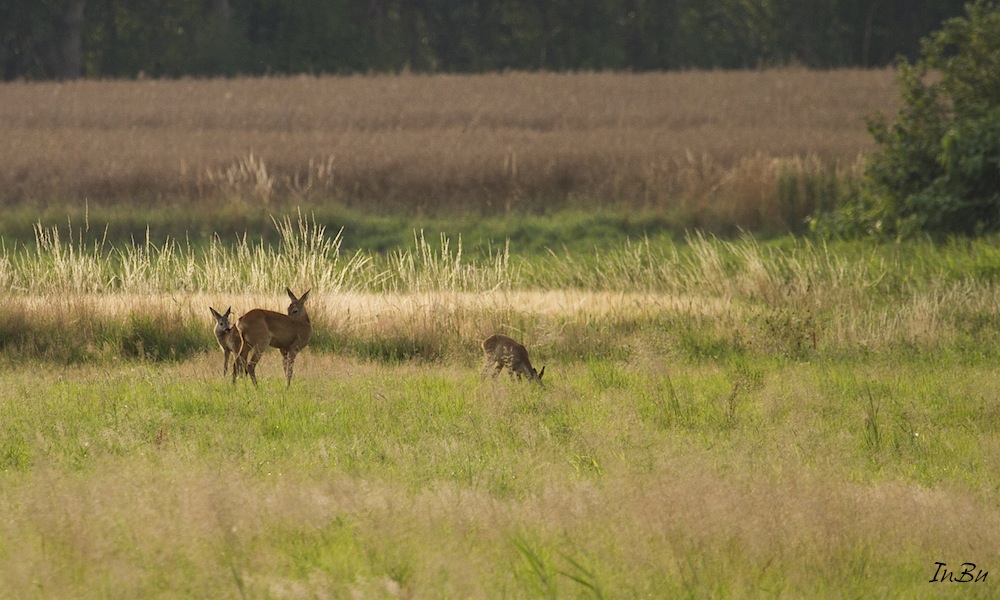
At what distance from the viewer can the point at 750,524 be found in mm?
6441

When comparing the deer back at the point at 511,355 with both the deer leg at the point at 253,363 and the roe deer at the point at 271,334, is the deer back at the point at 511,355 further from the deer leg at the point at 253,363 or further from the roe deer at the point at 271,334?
the deer leg at the point at 253,363

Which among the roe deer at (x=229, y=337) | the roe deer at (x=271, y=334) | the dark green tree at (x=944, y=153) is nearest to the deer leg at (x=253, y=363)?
the roe deer at (x=271, y=334)

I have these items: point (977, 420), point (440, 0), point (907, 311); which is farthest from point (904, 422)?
point (440, 0)

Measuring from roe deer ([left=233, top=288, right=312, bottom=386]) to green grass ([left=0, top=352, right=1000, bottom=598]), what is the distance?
0.20 m

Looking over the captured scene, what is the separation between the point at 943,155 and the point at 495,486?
45.8 feet

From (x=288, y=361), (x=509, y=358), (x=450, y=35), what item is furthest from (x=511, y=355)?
(x=450, y=35)

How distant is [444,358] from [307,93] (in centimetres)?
2936

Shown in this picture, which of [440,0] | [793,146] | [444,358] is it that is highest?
[440,0]

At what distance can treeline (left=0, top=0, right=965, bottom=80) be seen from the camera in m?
55.8

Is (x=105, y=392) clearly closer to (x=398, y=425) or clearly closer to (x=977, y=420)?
(x=398, y=425)

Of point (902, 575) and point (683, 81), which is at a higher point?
point (683, 81)

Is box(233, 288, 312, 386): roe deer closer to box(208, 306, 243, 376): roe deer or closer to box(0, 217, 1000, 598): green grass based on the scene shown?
box(208, 306, 243, 376): roe deer

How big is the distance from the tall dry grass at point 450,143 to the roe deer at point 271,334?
14392mm
